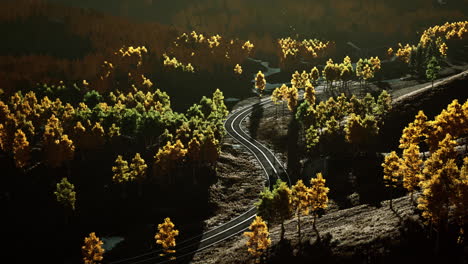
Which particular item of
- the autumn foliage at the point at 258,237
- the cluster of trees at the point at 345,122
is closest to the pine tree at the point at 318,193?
the autumn foliage at the point at 258,237

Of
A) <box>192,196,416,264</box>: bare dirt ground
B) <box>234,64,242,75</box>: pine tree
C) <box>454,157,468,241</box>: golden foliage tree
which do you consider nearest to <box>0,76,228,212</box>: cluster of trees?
<box>192,196,416,264</box>: bare dirt ground

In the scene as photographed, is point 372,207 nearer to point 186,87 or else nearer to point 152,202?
point 152,202

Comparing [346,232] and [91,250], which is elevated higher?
[91,250]

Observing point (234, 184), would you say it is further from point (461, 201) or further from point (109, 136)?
point (461, 201)

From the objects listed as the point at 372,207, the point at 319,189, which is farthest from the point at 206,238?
the point at 372,207

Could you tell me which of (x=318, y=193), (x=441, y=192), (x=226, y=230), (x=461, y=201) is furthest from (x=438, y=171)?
(x=226, y=230)
